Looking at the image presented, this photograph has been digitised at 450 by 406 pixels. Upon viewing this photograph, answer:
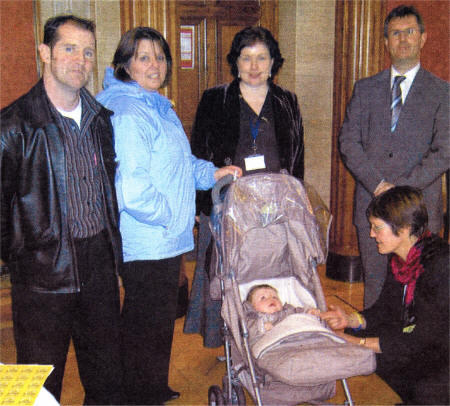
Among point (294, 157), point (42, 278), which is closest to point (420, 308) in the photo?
point (294, 157)

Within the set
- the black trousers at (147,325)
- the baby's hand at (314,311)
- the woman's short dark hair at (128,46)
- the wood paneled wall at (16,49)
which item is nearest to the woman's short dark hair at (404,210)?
the baby's hand at (314,311)

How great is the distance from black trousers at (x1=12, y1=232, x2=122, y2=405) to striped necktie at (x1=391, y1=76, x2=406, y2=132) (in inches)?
68.2

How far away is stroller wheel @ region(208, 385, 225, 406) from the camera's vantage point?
2.21 m

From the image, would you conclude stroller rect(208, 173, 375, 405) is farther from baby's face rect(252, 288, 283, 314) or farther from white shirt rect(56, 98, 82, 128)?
white shirt rect(56, 98, 82, 128)

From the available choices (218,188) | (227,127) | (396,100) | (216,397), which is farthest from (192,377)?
(396,100)

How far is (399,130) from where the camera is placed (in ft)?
9.17

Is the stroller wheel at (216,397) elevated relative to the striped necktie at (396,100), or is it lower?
lower

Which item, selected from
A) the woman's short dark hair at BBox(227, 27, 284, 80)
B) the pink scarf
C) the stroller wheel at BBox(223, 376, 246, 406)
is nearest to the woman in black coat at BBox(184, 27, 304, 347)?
the woman's short dark hair at BBox(227, 27, 284, 80)

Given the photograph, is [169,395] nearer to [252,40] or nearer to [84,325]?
[84,325]

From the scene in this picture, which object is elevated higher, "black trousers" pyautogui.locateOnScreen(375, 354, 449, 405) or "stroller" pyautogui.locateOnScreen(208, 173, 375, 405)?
"stroller" pyautogui.locateOnScreen(208, 173, 375, 405)

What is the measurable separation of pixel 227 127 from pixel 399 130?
36.6 inches

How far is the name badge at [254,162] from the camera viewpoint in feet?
8.54

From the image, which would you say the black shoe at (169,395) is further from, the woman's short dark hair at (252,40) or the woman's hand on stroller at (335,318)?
the woman's short dark hair at (252,40)

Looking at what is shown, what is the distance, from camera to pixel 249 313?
2.23m
